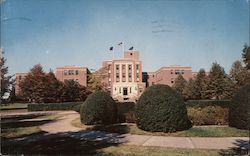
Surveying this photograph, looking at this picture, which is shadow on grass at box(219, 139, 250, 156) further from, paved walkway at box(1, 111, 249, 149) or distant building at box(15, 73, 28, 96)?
distant building at box(15, 73, 28, 96)

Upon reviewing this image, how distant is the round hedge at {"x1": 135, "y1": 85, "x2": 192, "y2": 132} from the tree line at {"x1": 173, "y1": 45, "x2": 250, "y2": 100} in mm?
2125

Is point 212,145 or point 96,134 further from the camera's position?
point 96,134

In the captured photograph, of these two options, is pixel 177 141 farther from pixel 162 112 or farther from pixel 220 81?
pixel 220 81

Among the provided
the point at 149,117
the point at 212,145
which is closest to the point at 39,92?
the point at 149,117

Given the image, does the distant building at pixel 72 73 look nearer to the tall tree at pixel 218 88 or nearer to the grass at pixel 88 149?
the grass at pixel 88 149

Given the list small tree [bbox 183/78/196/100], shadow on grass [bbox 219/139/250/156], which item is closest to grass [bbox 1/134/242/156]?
shadow on grass [bbox 219/139/250/156]

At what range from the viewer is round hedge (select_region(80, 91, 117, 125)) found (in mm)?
12742

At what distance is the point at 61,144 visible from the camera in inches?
325

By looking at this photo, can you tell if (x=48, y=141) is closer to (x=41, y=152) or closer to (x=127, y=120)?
(x=41, y=152)

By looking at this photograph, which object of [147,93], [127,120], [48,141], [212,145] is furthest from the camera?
[127,120]

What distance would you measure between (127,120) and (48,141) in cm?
565

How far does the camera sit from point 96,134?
33.7 ft

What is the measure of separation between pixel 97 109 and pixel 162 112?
3.75m

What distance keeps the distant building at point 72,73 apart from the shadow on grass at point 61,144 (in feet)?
10.0
